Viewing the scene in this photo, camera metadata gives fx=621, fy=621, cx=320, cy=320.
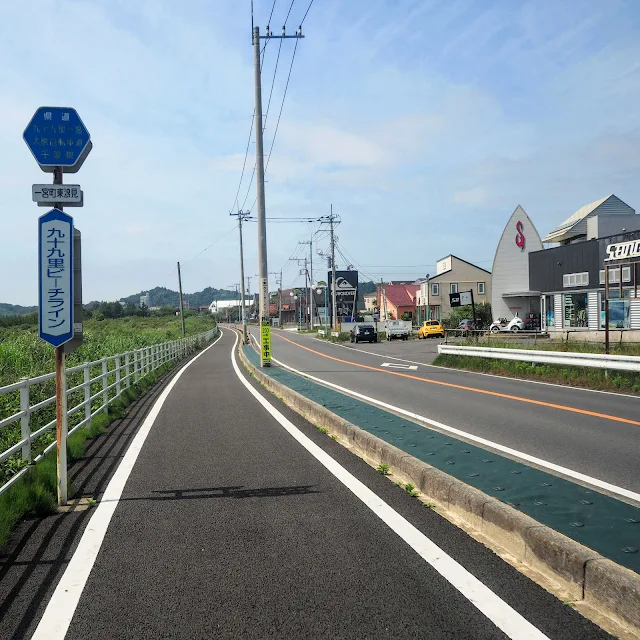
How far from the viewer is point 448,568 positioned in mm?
4223

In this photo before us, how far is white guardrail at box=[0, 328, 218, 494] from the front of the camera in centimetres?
689

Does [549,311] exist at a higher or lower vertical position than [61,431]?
higher

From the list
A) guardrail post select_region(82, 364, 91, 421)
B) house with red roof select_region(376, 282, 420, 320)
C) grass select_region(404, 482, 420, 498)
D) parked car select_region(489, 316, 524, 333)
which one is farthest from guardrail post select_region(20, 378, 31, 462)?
house with red roof select_region(376, 282, 420, 320)

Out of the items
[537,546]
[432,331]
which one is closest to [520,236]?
[432,331]

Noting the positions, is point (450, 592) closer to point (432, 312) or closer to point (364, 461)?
point (364, 461)

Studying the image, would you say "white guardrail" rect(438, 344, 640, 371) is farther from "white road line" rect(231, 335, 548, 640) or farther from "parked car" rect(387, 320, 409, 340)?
"parked car" rect(387, 320, 409, 340)

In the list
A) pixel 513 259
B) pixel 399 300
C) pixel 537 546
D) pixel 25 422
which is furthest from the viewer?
pixel 399 300

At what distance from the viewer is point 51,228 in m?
5.95

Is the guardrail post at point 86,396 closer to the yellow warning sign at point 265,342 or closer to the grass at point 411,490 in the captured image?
the grass at point 411,490

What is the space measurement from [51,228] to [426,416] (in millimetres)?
7396

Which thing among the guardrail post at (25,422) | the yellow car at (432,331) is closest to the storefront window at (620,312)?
the yellow car at (432,331)

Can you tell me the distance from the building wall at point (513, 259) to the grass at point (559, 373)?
3357 cm

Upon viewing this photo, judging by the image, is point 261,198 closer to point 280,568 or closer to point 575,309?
point 280,568

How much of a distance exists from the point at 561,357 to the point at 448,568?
14807mm
